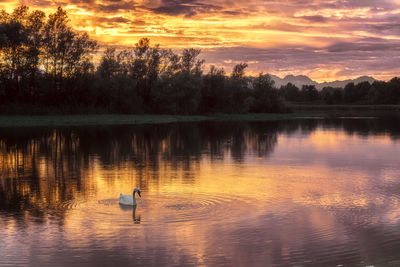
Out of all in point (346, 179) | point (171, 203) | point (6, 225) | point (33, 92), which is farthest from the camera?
point (33, 92)

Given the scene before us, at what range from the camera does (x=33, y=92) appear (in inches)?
3521

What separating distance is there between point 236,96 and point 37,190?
112m

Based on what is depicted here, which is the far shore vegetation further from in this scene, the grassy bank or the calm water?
the calm water

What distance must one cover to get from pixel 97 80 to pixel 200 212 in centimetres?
8939

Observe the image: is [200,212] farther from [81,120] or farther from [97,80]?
[97,80]

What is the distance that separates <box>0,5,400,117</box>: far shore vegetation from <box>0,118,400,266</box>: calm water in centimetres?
5778

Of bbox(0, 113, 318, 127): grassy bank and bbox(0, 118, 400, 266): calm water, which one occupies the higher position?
bbox(0, 113, 318, 127): grassy bank

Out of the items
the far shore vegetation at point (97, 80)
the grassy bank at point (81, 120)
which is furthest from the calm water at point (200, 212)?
the far shore vegetation at point (97, 80)

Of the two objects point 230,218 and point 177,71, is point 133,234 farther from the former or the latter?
point 177,71

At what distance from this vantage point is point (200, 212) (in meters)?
17.1

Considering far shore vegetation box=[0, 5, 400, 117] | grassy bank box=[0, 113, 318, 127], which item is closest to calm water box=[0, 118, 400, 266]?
grassy bank box=[0, 113, 318, 127]

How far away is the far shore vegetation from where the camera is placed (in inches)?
3374

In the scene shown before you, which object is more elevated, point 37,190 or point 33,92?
point 33,92

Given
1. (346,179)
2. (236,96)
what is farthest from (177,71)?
(346,179)
